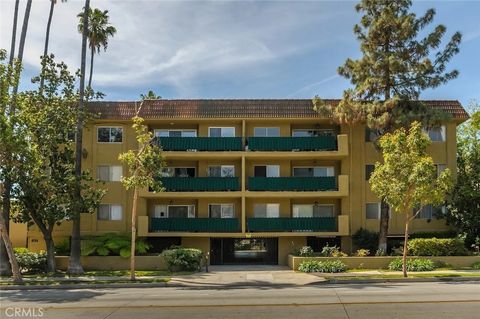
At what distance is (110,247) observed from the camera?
29781 millimetres

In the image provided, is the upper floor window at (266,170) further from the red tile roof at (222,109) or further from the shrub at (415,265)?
the shrub at (415,265)

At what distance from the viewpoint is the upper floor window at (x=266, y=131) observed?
111ft

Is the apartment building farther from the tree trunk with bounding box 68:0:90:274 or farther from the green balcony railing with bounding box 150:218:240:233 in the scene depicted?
the tree trunk with bounding box 68:0:90:274

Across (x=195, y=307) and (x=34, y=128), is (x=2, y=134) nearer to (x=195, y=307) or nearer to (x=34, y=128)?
(x=34, y=128)

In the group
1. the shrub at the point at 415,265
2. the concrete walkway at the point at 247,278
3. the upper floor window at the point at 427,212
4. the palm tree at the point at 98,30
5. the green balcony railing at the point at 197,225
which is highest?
the palm tree at the point at 98,30

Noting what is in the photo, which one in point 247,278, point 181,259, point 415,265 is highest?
point 181,259

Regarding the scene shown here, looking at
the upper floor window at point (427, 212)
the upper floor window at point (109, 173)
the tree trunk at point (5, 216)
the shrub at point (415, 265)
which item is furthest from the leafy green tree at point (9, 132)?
the upper floor window at point (427, 212)

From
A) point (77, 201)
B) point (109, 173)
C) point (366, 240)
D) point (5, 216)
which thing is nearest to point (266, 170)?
point (366, 240)

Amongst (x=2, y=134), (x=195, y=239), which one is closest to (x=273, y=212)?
(x=195, y=239)

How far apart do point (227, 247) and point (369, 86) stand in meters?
13.5

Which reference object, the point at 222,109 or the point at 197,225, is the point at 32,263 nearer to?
the point at 197,225

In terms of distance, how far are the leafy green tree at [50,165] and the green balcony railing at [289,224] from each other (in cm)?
939

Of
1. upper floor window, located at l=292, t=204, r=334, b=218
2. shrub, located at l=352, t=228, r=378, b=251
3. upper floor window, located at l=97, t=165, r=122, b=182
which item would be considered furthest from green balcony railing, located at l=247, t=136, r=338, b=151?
upper floor window, located at l=97, t=165, r=122, b=182

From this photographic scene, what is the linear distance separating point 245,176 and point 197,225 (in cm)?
427
